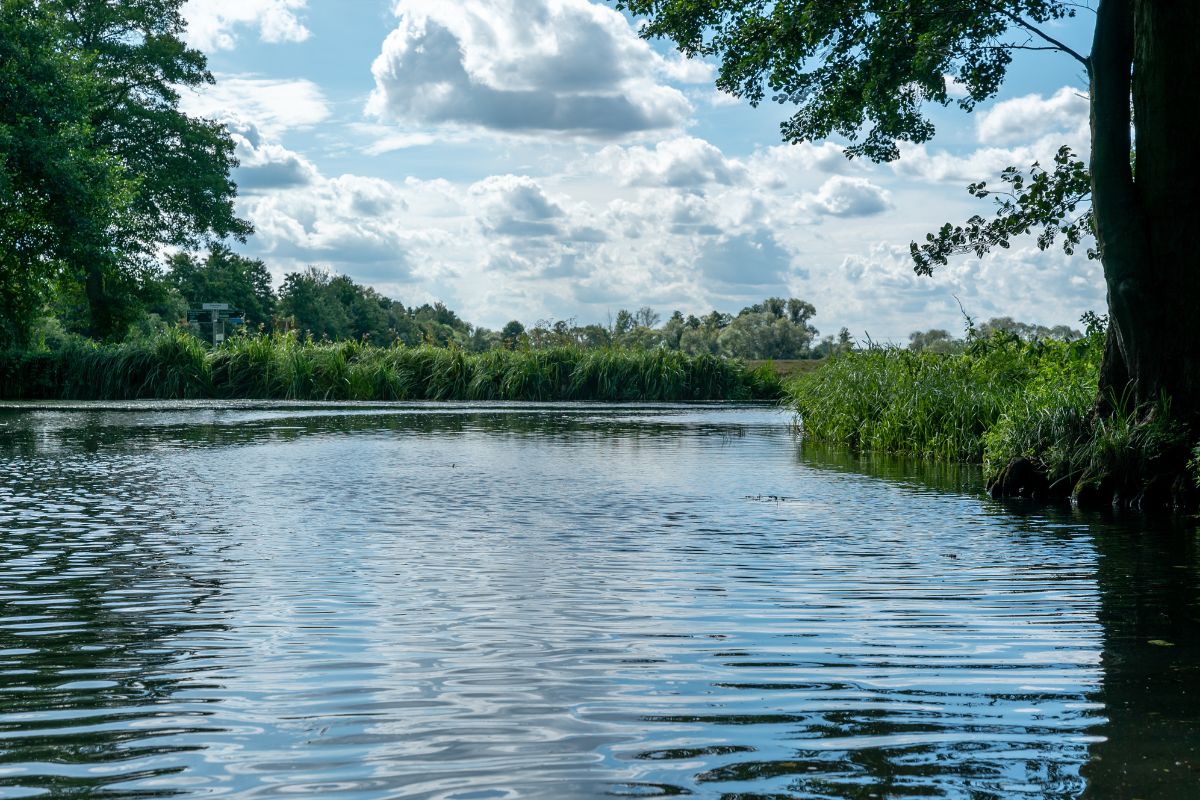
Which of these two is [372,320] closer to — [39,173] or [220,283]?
[220,283]

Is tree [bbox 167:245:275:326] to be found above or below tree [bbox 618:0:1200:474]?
above

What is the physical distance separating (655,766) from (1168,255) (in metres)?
9.64

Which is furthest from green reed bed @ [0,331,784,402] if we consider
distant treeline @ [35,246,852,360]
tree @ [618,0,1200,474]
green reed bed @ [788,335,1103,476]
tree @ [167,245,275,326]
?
tree @ [167,245,275,326]

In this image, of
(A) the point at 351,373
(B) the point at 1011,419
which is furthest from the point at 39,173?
(B) the point at 1011,419

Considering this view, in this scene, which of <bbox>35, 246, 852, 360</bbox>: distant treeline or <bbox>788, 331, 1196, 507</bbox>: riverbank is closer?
<bbox>788, 331, 1196, 507</bbox>: riverbank

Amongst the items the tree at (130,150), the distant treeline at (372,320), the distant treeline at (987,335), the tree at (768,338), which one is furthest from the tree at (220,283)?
the distant treeline at (987,335)

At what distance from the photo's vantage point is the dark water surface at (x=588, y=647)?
2979 mm

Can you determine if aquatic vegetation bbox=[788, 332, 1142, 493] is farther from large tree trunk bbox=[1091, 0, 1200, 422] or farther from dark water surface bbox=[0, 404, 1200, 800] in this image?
dark water surface bbox=[0, 404, 1200, 800]

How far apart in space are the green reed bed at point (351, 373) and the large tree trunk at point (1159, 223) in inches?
985

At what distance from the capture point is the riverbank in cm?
1035

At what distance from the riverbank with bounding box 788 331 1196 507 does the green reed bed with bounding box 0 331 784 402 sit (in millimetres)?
15052

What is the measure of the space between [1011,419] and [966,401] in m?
4.06

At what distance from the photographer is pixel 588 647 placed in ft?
14.4

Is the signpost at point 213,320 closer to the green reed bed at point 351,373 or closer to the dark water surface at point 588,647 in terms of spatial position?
the green reed bed at point 351,373
